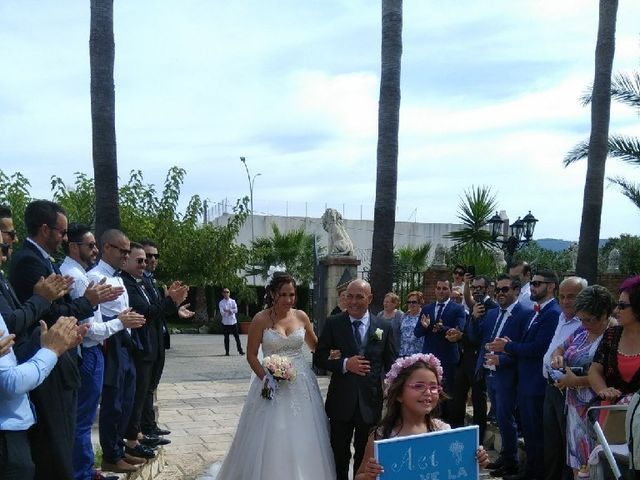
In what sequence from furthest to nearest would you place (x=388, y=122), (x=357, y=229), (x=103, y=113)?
1. (x=357, y=229)
2. (x=388, y=122)
3. (x=103, y=113)

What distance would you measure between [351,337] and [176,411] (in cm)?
551

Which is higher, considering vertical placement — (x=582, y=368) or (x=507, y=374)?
(x=582, y=368)

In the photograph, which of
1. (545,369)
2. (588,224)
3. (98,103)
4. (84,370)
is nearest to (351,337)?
(545,369)

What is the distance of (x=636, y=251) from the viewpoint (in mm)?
25969

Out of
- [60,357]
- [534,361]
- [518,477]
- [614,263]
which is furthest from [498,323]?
[614,263]

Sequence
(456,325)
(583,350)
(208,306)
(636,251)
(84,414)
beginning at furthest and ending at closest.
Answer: (208,306)
(636,251)
(456,325)
(583,350)
(84,414)

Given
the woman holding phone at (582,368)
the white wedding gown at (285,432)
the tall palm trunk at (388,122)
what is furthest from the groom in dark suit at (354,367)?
the tall palm trunk at (388,122)

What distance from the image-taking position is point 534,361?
6.88m

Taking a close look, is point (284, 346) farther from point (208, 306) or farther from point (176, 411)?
point (208, 306)

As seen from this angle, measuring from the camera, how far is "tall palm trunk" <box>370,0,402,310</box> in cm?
1157

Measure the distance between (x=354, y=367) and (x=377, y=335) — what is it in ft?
1.24

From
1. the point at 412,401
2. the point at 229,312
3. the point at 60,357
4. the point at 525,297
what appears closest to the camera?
the point at 412,401

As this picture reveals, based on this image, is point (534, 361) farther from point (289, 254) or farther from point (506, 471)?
point (289, 254)

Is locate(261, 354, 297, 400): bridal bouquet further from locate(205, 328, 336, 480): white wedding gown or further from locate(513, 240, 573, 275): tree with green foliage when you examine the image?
locate(513, 240, 573, 275): tree with green foliage
